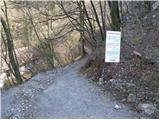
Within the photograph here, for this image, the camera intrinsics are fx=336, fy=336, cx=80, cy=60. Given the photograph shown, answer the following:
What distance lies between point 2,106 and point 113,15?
6.04 m

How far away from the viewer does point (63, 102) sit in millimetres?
8250

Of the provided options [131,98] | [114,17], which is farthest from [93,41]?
[131,98]

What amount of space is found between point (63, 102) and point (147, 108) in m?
2.07

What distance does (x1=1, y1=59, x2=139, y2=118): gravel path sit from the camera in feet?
24.6

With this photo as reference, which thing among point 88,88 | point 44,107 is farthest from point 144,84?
point 44,107

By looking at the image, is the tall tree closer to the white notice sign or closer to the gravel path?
the gravel path

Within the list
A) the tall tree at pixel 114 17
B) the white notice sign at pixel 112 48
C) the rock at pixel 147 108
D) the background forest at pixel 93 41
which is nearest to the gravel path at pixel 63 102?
the rock at pixel 147 108

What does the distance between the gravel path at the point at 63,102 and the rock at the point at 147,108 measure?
9.3 inches

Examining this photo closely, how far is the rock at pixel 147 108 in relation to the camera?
7297mm

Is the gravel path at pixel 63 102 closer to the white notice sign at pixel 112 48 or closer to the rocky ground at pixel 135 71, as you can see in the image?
the rocky ground at pixel 135 71

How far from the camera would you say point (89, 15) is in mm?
17891

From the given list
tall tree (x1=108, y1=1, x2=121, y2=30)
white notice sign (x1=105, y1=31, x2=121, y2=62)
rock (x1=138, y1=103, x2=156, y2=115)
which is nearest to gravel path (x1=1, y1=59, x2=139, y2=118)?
rock (x1=138, y1=103, x2=156, y2=115)

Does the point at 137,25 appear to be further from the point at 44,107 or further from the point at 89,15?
the point at 44,107

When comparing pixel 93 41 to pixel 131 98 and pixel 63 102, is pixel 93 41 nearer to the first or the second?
pixel 63 102
